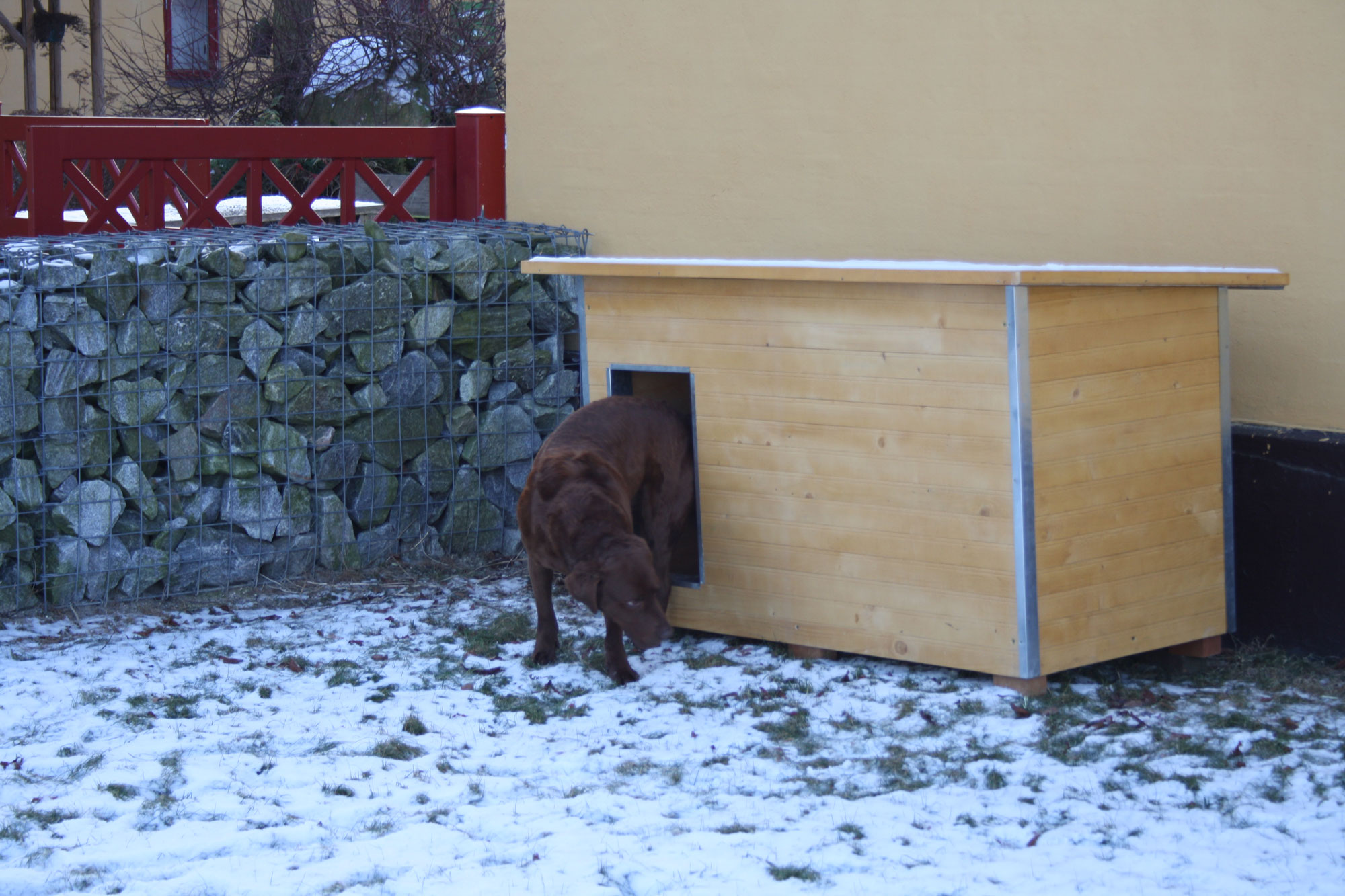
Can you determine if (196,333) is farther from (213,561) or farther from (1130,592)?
(1130,592)

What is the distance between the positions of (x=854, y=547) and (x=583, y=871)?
6.36 ft

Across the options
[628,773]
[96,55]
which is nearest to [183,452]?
[628,773]

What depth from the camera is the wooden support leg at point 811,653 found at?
524 centimetres

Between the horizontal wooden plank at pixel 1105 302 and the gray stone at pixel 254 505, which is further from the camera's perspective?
the gray stone at pixel 254 505

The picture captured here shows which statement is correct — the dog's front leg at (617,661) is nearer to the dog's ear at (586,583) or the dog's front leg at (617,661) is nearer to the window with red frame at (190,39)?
the dog's ear at (586,583)

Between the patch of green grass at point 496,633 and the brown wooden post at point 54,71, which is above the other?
the brown wooden post at point 54,71

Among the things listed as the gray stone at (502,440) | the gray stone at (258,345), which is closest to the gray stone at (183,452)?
the gray stone at (258,345)

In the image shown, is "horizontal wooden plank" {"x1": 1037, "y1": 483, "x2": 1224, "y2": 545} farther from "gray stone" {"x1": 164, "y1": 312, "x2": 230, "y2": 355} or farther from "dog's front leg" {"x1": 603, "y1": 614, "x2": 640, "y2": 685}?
"gray stone" {"x1": 164, "y1": 312, "x2": 230, "y2": 355}

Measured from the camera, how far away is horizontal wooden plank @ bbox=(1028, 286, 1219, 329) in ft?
15.1

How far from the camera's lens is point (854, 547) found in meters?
5.04

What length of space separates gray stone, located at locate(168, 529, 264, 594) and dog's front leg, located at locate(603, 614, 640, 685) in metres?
2.21

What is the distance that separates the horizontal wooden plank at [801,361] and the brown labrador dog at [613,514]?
A: 23 centimetres

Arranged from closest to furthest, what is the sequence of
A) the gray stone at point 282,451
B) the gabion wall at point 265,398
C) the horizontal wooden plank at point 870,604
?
1. the horizontal wooden plank at point 870,604
2. the gabion wall at point 265,398
3. the gray stone at point 282,451

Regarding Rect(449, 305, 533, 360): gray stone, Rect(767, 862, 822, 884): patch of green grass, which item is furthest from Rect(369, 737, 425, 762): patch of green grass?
Rect(449, 305, 533, 360): gray stone
